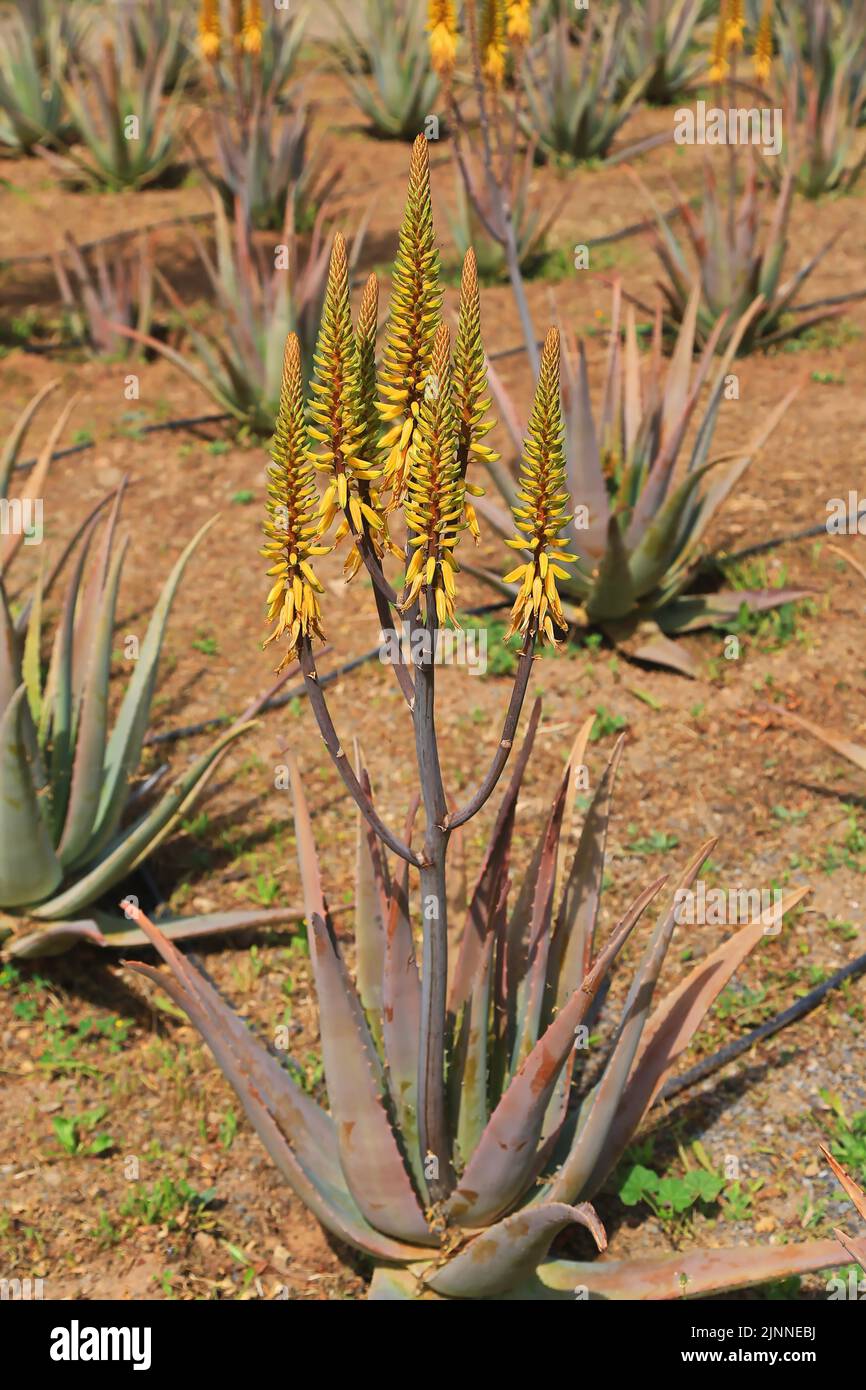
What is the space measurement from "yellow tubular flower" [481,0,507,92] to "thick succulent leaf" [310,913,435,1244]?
2.66 meters

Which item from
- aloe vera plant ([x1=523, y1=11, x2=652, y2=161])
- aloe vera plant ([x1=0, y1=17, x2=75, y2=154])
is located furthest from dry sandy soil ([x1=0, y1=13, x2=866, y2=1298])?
aloe vera plant ([x1=0, y1=17, x2=75, y2=154])

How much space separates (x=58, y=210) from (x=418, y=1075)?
715 centimetres

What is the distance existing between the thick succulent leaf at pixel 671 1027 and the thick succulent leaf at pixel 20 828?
130 cm

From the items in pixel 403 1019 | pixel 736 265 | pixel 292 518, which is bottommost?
pixel 403 1019

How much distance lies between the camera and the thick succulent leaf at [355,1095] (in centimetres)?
202

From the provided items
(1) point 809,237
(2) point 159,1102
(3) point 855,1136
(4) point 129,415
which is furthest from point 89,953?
(1) point 809,237

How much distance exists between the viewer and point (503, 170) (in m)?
3.87

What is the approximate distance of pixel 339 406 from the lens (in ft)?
4.76

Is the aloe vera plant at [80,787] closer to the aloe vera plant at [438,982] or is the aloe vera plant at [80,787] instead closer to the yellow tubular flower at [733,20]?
the aloe vera plant at [438,982]

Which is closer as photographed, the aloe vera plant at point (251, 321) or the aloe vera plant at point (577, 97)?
the aloe vera plant at point (251, 321)


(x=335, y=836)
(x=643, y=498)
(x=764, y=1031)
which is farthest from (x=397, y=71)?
(x=764, y=1031)

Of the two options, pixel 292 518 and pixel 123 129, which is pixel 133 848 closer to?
pixel 292 518

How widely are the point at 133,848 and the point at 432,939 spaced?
49.2 inches

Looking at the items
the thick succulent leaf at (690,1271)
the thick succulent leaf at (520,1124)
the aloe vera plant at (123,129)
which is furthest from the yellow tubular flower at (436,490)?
the aloe vera plant at (123,129)
